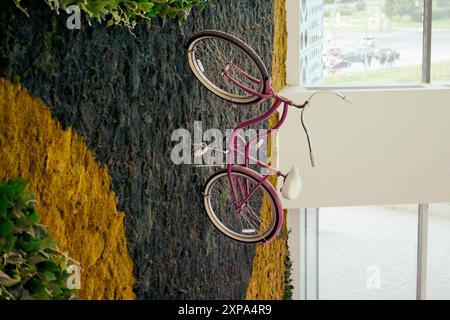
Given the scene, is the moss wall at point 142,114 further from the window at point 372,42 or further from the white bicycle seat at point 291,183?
the window at point 372,42

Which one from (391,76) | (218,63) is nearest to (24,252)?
(218,63)

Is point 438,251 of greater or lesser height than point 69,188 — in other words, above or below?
below

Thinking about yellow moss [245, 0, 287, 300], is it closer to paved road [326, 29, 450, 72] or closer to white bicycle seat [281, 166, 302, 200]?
paved road [326, 29, 450, 72]

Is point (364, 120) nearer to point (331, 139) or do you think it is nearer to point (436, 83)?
point (331, 139)

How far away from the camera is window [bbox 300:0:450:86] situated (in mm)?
9219

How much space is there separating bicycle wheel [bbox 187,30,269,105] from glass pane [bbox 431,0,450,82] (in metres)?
4.31

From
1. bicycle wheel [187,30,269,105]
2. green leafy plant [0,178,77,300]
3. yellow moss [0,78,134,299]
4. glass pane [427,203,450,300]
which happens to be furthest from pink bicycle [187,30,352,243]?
glass pane [427,203,450,300]

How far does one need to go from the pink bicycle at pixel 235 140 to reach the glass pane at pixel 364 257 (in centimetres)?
431

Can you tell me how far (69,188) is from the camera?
3193mm

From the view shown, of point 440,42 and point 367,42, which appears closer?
point 440,42

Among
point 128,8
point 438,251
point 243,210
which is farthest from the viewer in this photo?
point 438,251

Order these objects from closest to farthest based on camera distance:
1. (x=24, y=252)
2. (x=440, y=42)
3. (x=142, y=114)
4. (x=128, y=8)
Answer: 1. (x=24, y=252)
2. (x=128, y=8)
3. (x=142, y=114)
4. (x=440, y=42)

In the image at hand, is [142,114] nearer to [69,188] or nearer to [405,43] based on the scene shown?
[69,188]

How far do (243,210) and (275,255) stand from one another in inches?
92.6
